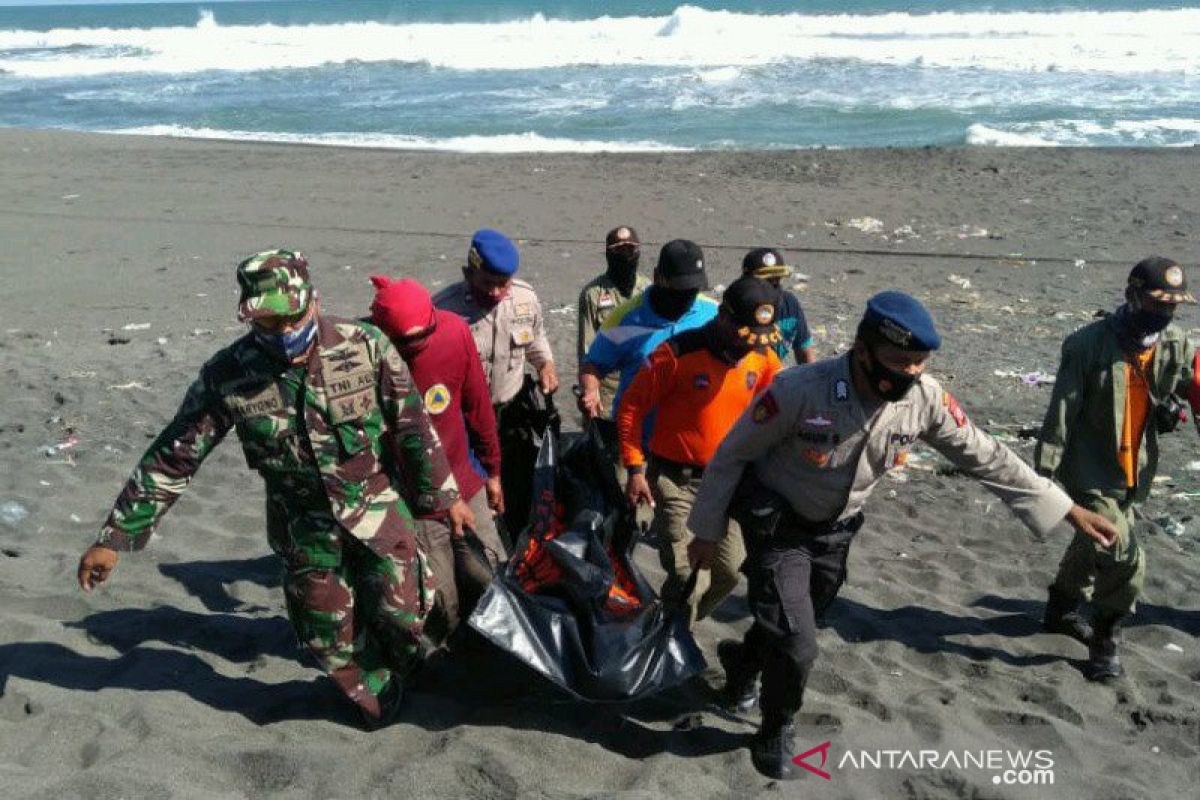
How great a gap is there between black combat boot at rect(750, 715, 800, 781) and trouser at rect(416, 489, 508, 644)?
122cm

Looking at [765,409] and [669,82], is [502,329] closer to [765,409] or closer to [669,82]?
[765,409]

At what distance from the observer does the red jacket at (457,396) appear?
464 cm

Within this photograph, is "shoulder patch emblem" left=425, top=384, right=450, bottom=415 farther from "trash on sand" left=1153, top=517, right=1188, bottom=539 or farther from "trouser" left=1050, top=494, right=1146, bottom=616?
"trash on sand" left=1153, top=517, right=1188, bottom=539

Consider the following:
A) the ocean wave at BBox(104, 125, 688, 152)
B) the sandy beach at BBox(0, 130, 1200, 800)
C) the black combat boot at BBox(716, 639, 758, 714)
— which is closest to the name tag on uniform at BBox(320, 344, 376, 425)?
the sandy beach at BBox(0, 130, 1200, 800)

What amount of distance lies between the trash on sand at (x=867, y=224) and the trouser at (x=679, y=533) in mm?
10367

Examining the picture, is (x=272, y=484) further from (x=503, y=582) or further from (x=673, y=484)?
(x=673, y=484)

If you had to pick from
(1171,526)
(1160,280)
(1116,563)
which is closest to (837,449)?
(1160,280)

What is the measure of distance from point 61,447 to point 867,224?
10.5 metres

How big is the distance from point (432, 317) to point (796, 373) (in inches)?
59.0

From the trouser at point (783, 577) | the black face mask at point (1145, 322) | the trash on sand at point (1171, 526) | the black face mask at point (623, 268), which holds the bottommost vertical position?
the trash on sand at point (1171, 526)

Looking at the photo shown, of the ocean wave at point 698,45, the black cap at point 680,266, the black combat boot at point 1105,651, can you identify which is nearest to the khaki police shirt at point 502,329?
the black cap at point 680,266

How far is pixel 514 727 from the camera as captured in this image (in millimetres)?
4426


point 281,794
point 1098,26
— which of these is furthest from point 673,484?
point 1098,26

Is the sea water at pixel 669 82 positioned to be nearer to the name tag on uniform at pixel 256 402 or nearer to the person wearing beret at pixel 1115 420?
the person wearing beret at pixel 1115 420
